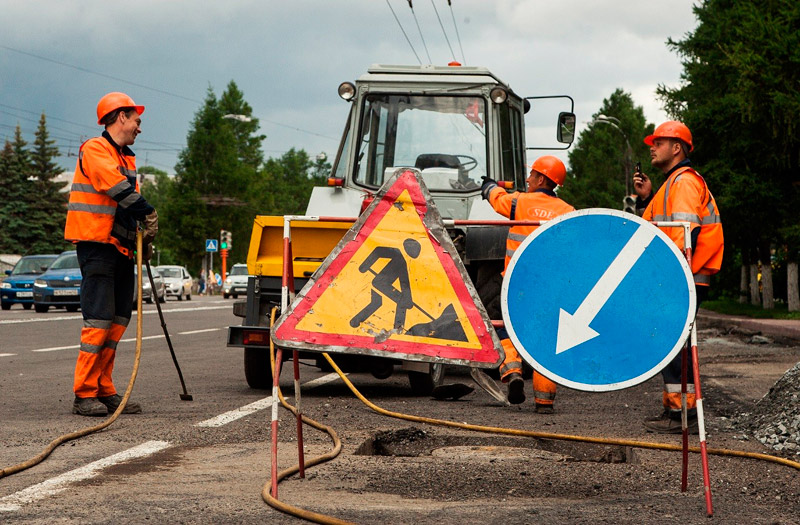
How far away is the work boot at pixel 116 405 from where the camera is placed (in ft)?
27.7

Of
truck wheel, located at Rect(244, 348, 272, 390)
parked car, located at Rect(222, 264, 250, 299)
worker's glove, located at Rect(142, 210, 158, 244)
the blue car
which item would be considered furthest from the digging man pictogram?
parked car, located at Rect(222, 264, 250, 299)

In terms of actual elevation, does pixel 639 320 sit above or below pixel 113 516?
above

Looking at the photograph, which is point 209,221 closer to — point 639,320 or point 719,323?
point 719,323

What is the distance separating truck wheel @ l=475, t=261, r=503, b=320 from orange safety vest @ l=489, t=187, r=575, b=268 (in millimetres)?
1485

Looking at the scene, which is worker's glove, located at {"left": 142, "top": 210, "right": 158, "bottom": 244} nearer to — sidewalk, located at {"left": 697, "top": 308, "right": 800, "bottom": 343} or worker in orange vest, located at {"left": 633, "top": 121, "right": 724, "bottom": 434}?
worker in orange vest, located at {"left": 633, "top": 121, "right": 724, "bottom": 434}

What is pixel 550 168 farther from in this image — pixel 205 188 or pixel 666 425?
pixel 205 188

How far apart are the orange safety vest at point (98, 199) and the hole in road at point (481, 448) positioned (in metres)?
2.62

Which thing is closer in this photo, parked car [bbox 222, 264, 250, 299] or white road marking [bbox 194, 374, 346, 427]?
white road marking [bbox 194, 374, 346, 427]

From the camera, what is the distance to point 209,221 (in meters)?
96.1

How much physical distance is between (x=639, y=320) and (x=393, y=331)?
1065 mm

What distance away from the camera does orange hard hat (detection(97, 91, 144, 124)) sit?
8.61m

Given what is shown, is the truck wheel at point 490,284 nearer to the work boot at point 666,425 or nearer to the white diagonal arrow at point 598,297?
the work boot at point 666,425

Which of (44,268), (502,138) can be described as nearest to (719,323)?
(502,138)

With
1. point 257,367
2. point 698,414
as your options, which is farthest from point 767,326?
point 698,414
